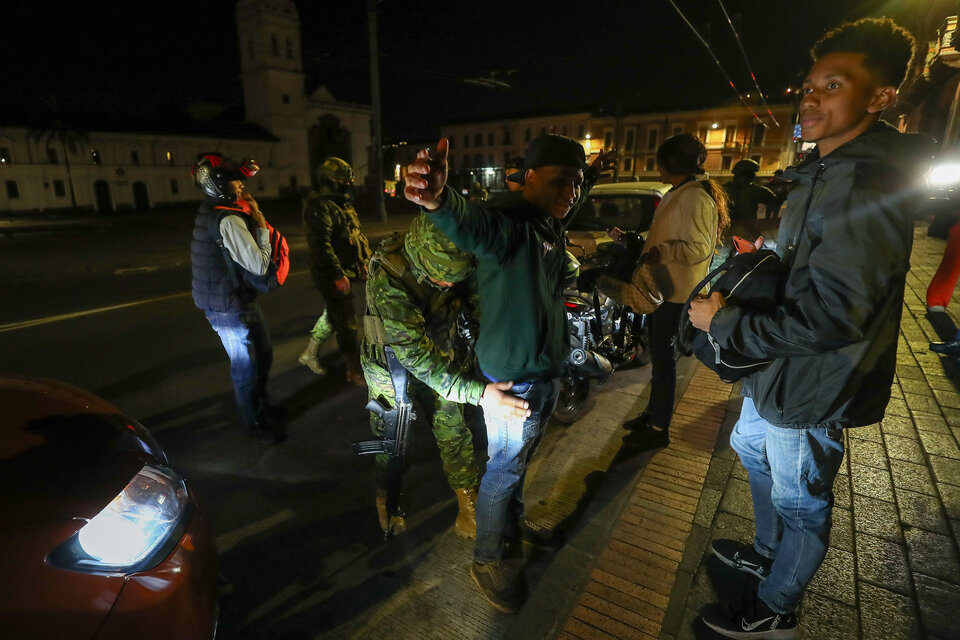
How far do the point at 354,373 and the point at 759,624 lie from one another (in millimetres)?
3714

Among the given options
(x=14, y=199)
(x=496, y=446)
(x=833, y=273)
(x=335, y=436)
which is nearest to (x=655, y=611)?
(x=496, y=446)

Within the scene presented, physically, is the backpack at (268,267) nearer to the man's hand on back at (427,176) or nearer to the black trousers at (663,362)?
the man's hand on back at (427,176)

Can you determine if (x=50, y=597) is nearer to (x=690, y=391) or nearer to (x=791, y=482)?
(x=791, y=482)

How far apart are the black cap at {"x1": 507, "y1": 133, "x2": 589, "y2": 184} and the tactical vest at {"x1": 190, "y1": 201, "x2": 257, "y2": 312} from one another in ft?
7.75

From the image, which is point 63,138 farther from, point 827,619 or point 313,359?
point 827,619

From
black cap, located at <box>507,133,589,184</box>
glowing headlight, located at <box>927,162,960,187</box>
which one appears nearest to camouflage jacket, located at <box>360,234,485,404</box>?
black cap, located at <box>507,133,589,184</box>

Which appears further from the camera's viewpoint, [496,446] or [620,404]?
[620,404]

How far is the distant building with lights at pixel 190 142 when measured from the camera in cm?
3591

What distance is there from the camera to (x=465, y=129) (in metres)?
71.0

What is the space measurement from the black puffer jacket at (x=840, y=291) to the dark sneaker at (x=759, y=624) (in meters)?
0.89

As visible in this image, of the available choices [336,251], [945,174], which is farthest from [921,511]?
[945,174]

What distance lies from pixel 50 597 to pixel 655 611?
6.96 feet

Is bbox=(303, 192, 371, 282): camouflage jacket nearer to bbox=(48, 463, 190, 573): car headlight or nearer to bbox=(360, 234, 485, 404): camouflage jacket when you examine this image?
bbox=(360, 234, 485, 404): camouflage jacket

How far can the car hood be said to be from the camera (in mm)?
1290
